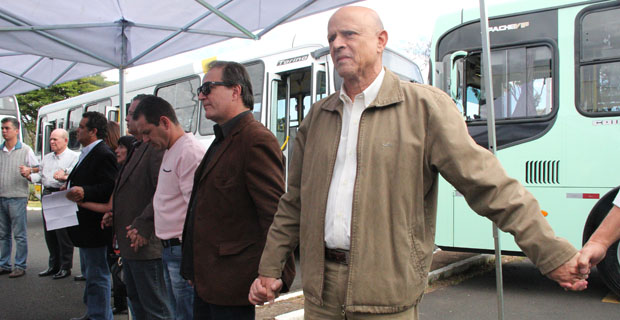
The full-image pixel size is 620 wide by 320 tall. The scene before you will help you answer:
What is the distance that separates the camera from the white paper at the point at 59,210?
4.29 m

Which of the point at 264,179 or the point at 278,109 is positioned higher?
the point at 278,109

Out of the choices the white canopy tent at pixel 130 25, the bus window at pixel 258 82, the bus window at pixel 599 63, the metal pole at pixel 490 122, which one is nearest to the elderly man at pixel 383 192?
the metal pole at pixel 490 122

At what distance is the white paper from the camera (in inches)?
169

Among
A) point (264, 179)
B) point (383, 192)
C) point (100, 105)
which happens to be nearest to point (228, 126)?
point (264, 179)

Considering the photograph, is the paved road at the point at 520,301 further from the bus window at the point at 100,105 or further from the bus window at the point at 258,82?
the bus window at the point at 100,105

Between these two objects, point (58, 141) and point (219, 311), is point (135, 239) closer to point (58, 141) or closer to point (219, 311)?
point (219, 311)

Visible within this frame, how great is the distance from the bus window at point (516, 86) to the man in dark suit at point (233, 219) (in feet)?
14.1

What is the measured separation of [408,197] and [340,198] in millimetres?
261

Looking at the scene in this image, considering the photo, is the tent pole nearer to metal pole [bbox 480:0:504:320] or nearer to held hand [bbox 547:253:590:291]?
metal pole [bbox 480:0:504:320]

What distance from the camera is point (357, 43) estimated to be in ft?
6.47

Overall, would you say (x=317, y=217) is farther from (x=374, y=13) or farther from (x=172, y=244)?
(x=172, y=244)

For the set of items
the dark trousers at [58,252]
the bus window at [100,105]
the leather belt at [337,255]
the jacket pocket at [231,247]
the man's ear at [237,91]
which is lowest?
the dark trousers at [58,252]

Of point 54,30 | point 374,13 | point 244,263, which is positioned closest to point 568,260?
point 374,13

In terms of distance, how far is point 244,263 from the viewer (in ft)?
8.48
